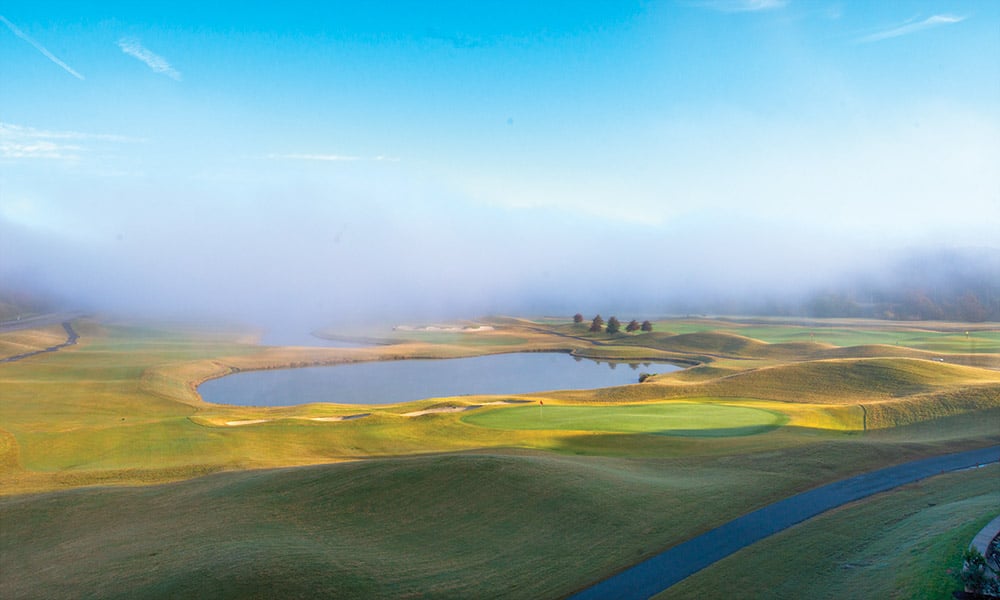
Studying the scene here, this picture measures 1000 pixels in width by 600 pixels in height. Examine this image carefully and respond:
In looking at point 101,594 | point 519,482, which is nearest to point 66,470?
point 101,594

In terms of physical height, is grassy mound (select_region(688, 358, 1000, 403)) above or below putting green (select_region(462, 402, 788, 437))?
above

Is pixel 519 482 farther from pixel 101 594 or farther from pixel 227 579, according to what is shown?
pixel 101 594

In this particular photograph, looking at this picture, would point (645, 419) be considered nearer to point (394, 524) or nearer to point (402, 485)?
point (402, 485)

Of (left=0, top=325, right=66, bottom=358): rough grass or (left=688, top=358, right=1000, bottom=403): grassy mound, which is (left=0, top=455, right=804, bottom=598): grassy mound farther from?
(left=0, top=325, right=66, bottom=358): rough grass

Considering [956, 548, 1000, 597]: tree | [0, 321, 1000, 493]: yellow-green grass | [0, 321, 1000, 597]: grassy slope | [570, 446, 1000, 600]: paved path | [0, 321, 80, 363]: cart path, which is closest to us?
[956, 548, 1000, 597]: tree

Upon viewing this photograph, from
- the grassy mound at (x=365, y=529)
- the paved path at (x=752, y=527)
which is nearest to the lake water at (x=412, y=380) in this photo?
the grassy mound at (x=365, y=529)

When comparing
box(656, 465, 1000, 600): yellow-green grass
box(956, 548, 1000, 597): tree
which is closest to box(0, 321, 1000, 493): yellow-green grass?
box(656, 465, 1000, 600): yellow-green grass

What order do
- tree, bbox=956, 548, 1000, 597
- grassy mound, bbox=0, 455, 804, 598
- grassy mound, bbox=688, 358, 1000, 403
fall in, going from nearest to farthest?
tree, bbox=956, 548, 1000, 597 < grassy mound, bbox=0, 455, 804, 598 < grassy mound, bbox=688, 358, 1000, 403

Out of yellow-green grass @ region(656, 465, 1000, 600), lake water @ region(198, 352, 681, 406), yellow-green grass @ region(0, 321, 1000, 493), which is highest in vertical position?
yellow-green grass @ region(656, 465, 1000, 600)
